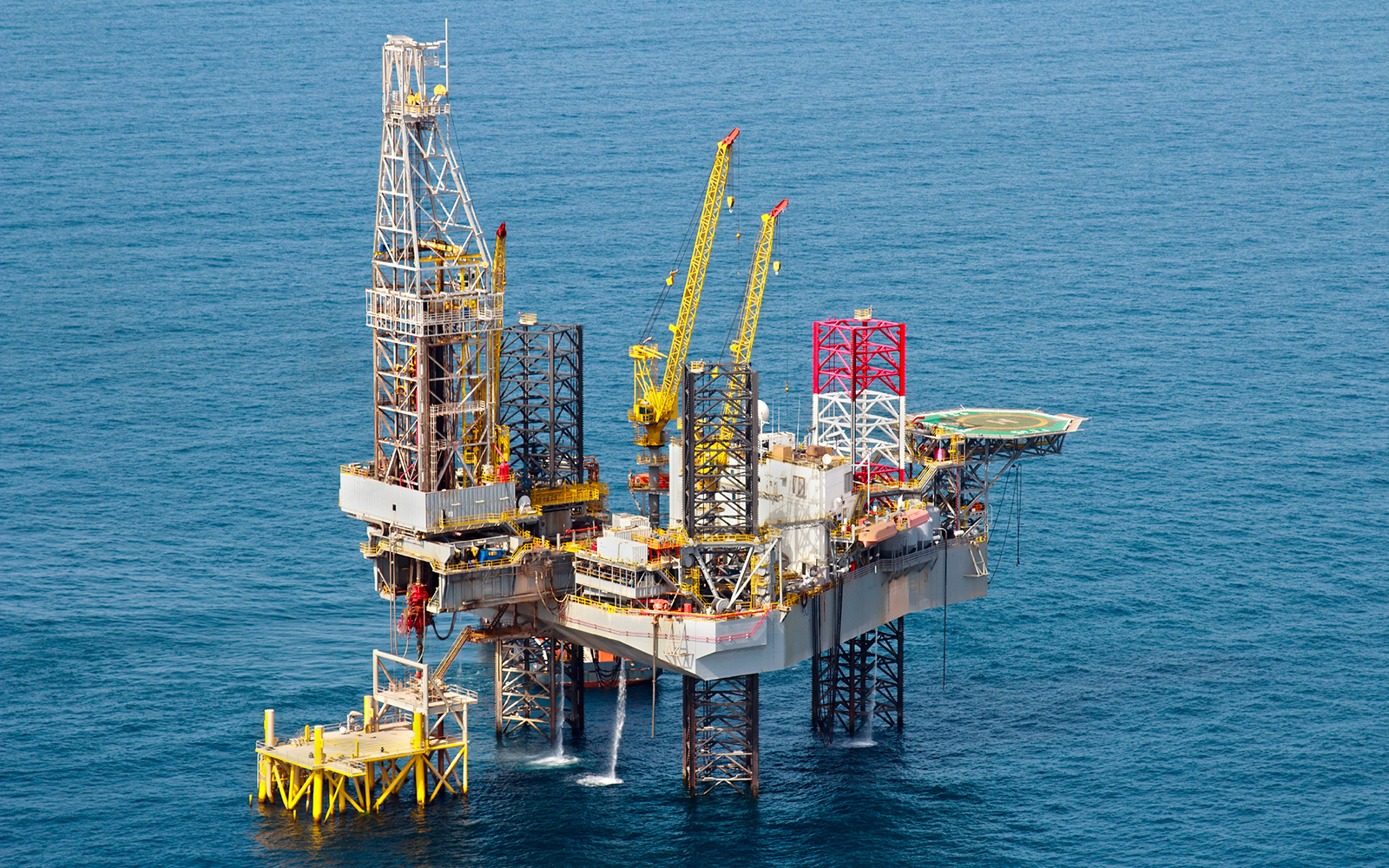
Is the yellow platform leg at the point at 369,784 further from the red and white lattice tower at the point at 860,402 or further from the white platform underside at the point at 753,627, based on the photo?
the red and white lattice tower at the point at 860,402

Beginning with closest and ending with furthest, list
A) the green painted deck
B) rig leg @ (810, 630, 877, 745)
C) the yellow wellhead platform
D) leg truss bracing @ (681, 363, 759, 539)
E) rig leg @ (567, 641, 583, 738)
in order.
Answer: leg truss bracing @ (681, 363, 759, 539) < the yellow wellhead platform < the green painted deck < rig leg @ (810, 630, 877, 745) < rig leg @ (567, 641, 583, 738)

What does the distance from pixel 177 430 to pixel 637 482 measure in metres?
72.0

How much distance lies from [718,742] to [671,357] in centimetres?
2634

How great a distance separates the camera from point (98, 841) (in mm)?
124438

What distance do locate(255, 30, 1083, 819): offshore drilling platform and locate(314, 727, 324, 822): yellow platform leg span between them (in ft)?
0.55

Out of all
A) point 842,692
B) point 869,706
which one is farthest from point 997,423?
point 869,706

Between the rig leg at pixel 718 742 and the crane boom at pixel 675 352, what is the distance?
18.2 meters

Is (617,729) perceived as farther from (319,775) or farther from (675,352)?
(675,352)

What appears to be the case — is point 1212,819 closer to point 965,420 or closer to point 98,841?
point 965,420

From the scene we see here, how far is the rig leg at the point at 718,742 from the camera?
13275cm

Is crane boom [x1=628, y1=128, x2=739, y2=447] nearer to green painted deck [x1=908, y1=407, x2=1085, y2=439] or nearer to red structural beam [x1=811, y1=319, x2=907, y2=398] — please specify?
red structural beam [x1=811, y1=319, x2=907, y2=398]

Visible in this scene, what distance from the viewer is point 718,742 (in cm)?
13612

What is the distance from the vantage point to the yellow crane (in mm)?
142125

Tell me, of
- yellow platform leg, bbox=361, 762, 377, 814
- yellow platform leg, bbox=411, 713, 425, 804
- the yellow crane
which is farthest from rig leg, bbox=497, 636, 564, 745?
yellow platform leg, bbox=361, 762, 377, 814
